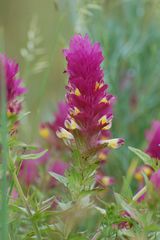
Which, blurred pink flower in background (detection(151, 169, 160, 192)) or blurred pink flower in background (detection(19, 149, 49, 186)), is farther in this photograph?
blurred pink flower in background (detection(19, 149, 49, 186))

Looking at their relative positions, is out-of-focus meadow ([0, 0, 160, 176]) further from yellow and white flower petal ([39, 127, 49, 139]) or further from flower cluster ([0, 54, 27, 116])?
flower cluster ([0, 54, 27, 116])

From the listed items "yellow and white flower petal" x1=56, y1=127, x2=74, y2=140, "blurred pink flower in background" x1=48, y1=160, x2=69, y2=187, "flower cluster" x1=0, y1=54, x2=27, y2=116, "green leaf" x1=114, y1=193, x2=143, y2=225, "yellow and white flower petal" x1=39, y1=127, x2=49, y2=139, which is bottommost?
"blurred pink flower in background" x1=48, y1=160, x2=69, y2=187

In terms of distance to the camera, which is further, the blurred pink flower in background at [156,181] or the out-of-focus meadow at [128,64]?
the out-of-focus meadow at [128,64]

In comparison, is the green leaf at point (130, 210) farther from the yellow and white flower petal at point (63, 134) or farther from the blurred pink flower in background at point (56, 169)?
the blurred pink flower in background at point (56, 169)

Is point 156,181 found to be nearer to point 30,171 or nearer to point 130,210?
point 130,210

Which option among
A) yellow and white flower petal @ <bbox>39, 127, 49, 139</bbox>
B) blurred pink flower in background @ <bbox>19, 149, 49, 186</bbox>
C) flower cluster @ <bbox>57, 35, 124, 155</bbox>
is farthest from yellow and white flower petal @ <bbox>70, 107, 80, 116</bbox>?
yellow and white flower petal @ <bbox>39, 127, 49, 139</bbox>

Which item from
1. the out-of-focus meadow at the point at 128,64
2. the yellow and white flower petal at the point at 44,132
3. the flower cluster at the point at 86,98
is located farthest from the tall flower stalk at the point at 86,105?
the out-of-focus meadow at the point at 128,64

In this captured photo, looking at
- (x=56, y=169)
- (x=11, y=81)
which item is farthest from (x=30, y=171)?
(x=11, y=81)

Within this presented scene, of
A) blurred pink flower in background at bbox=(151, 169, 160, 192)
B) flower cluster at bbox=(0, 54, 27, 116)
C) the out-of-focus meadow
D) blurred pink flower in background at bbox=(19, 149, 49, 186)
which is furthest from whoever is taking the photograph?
the out-of-focus meadow
